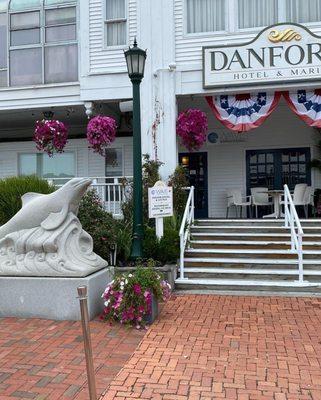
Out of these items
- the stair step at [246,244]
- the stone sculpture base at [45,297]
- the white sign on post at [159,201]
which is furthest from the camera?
the stair step at [246,244]

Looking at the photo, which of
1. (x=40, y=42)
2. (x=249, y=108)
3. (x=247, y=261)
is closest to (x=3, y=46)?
(x=40, y=42)

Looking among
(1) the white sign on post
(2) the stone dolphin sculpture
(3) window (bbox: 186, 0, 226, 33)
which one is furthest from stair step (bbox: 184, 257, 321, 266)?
(3) window (bbox: 186, 0, 226, 33)

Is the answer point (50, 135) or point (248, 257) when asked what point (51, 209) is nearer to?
point (248, 257)

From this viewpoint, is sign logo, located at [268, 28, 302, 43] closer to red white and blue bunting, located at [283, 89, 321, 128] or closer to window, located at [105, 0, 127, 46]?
red white and blue bunting, located at [283, 89, 321, 128]

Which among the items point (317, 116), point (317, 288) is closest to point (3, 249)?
point (317, 288)

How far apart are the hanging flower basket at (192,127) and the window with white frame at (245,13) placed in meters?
2.10

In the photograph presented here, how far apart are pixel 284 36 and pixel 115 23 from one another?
413cm

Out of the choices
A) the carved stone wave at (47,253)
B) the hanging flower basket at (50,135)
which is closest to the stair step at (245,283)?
the carved stone wave at (47,253)

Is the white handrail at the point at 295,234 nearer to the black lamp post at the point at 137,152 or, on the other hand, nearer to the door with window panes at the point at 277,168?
the black lamp post at the point at 137,152

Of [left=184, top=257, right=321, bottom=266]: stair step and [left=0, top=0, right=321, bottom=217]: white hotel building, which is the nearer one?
[left=184, top=257, right=321, bottom=266]: stair step

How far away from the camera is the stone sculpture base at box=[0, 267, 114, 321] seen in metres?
5.97

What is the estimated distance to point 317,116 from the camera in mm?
10398

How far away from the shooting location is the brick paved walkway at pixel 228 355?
3879mm

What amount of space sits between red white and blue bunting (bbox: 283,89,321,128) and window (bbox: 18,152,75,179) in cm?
672
